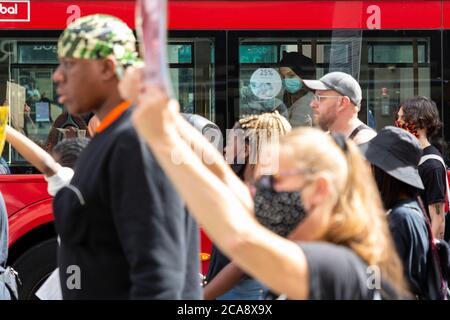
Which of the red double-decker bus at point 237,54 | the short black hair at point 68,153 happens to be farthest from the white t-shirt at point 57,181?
the red double-decker bus at point 237,54

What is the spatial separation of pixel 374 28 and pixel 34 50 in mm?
2774

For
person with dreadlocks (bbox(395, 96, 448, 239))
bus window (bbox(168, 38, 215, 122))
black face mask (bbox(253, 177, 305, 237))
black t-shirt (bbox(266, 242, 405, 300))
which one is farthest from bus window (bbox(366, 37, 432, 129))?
black t-shirt (bbox(266, 242, 405, 300))

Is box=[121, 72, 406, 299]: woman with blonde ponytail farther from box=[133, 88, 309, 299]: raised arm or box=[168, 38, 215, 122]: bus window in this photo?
box=[168, 38, 215, 122]: bus window

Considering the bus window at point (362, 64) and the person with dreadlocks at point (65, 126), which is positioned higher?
the bus window at point (362, 64)

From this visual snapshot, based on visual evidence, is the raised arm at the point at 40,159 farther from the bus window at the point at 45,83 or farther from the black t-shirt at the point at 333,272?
the bus window at the point at 45,83

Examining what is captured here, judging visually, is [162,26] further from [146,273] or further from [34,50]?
[34,50]

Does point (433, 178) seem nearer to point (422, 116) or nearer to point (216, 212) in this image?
point (422, 116)

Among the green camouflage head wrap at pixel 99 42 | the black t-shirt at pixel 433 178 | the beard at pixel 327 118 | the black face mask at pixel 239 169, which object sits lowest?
the black t-shirt at pixel 433 178

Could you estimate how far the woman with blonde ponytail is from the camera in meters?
1.95

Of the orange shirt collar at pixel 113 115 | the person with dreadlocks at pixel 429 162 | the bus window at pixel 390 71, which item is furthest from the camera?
the bus window at pixel 390 71

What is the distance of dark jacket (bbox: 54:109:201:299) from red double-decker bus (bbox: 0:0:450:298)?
4876 mm

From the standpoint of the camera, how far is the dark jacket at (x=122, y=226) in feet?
7.97

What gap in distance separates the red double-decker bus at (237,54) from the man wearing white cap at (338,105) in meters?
1.67
